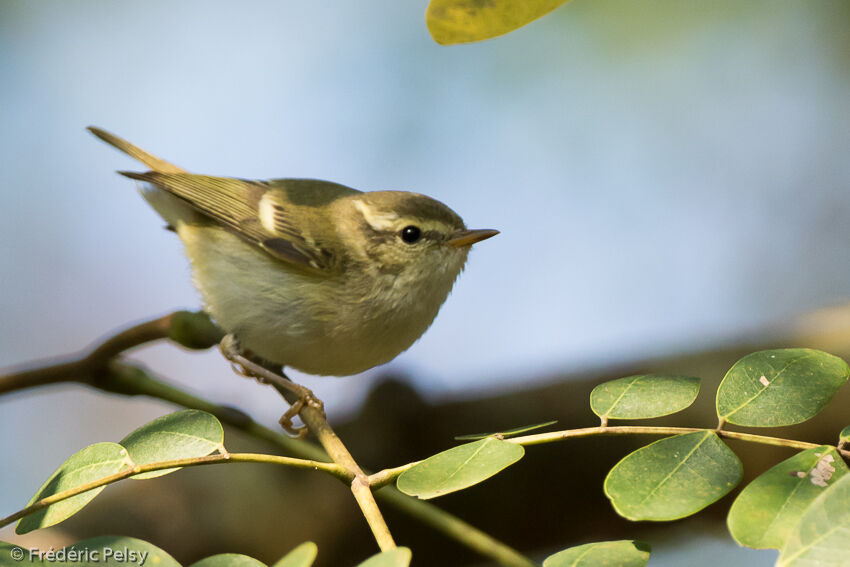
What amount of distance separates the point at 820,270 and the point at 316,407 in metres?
5.43

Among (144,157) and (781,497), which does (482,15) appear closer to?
(781,497)

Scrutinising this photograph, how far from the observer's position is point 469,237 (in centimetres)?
296

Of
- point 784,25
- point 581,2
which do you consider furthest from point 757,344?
point 784,25

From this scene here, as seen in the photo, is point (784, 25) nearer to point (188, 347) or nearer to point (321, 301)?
point (321, 301)

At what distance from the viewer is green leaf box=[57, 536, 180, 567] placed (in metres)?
1.00

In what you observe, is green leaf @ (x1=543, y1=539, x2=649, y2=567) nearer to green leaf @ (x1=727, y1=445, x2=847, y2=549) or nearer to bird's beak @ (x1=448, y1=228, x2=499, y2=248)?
green leaf @ (x1=727, y1=445, x2=847, y2=549)

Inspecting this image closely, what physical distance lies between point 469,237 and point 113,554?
2105 millimetres

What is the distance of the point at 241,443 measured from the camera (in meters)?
2.79

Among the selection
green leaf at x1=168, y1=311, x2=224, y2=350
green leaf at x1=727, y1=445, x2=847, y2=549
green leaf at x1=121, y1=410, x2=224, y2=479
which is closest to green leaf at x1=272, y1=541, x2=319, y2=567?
green leaf at x1=121, y1=410, x2=224, y2=479

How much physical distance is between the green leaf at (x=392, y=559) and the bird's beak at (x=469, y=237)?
2.11 meters

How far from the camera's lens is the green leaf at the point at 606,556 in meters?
1.04

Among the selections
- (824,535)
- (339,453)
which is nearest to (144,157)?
(339,453)

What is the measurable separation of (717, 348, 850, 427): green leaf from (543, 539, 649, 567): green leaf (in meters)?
0.29

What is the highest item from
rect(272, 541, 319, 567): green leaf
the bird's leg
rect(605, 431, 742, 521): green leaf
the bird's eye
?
the bird's eye
